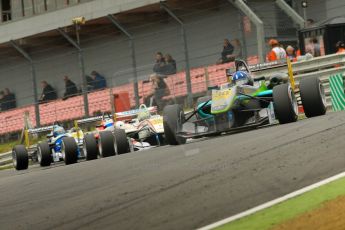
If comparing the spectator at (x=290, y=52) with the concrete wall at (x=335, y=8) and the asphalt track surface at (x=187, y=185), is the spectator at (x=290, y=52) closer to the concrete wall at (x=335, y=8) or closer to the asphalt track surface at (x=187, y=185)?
the concrete wall at (x=335, y=8)

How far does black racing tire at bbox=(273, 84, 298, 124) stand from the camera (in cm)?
1475

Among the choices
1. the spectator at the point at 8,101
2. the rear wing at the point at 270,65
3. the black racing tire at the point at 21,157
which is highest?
the spectator at the point at 8,101

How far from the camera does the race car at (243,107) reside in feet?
49.0

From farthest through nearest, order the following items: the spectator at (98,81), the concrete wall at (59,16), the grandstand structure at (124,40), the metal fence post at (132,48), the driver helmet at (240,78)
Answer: the concrete wall at (59,16)
the spectator at (98,81)
the metal fence post at (132,48)
the grandstand structure at (124,40)
the driver helmet at (240,78)

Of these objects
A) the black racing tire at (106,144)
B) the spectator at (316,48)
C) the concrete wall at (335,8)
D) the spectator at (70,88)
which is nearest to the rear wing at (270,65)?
the spectator at (316,48)

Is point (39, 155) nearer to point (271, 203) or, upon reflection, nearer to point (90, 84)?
point (90, 84)

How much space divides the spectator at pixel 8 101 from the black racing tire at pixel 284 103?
17.2 m

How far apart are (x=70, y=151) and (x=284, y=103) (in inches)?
234

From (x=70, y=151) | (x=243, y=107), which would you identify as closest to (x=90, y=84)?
(x=70, y=151)

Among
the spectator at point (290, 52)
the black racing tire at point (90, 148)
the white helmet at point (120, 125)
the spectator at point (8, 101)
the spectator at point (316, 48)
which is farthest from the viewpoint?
the spectator at point (8, 101)

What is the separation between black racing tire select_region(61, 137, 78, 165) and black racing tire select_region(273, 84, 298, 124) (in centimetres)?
559

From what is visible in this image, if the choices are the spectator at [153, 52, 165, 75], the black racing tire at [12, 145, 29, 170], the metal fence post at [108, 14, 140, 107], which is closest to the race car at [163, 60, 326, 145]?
the black racing tire at [12, 145, 29, 170]

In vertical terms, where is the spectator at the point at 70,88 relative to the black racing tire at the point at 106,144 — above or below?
above

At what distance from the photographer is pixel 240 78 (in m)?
16.0
